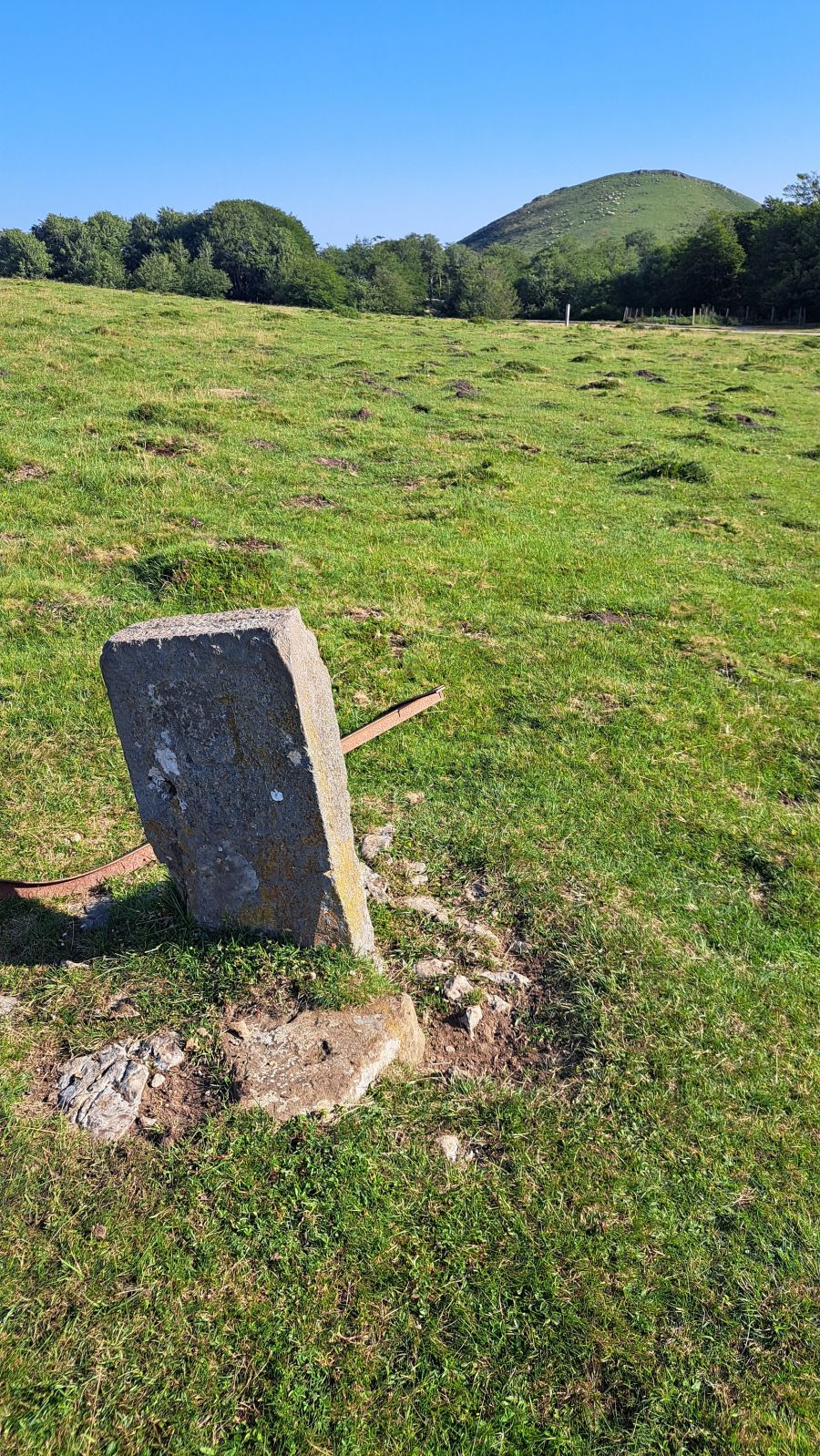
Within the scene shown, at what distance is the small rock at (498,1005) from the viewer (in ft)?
15.5

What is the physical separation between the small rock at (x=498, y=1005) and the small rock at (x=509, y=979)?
0.12 metres

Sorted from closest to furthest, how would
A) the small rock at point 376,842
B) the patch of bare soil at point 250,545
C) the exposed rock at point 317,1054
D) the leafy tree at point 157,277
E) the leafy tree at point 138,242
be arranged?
the exposed rock at point 317,1054 < the small rock at point 376,842 < the patch of bare soil at point 250,545 < the leafy tree at point 157,277 < the leafy tree at point 138,242

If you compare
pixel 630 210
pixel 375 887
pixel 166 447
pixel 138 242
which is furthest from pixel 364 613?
pixel 630 210

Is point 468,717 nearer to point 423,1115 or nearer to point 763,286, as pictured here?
point 423,1115

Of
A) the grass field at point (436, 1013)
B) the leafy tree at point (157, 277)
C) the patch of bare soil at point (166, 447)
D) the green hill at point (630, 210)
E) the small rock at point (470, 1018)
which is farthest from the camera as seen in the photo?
the green hill at point (630, 210)

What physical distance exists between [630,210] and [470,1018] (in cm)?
19656

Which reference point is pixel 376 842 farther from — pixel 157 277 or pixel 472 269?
pixel 472 269

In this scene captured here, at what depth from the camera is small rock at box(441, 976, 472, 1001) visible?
15.6 feet

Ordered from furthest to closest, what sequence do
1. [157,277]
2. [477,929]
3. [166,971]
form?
[157,277] → [477,929] → [166,971]

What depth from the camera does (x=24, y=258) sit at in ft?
237

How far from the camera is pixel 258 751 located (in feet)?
13.5

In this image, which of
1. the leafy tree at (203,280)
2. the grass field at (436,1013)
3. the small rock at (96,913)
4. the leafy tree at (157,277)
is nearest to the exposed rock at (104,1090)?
the grass field at (436,1013)

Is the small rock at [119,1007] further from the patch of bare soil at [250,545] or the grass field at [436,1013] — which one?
the patch of bare soil at [250,545]

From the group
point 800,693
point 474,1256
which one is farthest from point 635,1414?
point 800,693
